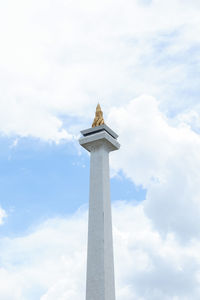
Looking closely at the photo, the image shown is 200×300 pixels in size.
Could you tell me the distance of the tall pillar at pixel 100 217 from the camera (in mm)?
32125

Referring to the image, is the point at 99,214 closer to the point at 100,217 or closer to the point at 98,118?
the point at 100,217

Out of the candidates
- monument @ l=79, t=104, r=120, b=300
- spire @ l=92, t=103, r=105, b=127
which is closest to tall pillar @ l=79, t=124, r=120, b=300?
monument @ l=79, t=104, r=120, b=300

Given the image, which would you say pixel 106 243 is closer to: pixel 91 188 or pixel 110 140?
pixel 91 188

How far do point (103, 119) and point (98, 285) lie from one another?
47.8 ft

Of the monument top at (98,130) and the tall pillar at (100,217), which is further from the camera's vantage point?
the monument top at (98,130)

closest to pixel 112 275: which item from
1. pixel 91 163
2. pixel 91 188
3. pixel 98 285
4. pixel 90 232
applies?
pixel 98 285

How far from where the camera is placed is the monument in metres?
32.2

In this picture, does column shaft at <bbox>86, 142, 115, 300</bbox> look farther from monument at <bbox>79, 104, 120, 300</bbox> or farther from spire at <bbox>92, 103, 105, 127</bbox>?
spire at <bbox>92, 103, 105, 127</bbox>

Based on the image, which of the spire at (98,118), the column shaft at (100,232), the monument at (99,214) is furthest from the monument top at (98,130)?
Result: the column shaft at (100,232)

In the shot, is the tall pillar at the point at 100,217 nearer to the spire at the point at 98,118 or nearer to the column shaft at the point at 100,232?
the column shaft at the point at 100,232

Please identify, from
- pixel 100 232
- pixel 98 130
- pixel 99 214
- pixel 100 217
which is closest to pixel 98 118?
pixel 98 130

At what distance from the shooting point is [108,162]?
125ft

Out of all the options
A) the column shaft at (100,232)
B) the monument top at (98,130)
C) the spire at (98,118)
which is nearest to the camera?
the column shaft at (100,232)

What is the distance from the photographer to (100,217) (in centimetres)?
3441
